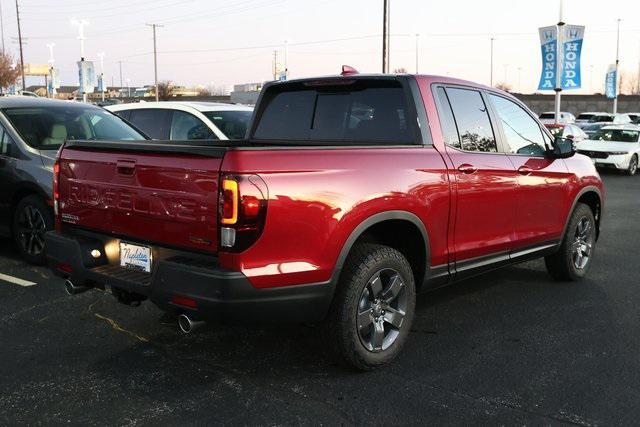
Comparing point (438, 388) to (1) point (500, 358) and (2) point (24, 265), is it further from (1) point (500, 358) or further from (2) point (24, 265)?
(2) point (24, 265)

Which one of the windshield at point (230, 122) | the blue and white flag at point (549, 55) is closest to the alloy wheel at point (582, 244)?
the windshield at point (230, 122)

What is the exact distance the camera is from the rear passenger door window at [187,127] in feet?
29.4

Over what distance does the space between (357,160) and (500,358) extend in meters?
1.66

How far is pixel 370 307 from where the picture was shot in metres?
3.86

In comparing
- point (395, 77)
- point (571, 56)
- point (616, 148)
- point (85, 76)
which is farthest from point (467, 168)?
point (85, 76)

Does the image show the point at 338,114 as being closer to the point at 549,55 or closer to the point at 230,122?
the point at 230,122

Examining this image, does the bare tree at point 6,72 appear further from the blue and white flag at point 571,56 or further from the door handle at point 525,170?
the door handle at point 525,170

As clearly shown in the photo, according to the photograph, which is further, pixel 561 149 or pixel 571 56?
Answer: pixel 571 56

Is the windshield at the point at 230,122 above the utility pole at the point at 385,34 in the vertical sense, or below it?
below

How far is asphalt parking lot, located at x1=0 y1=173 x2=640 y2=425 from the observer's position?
3338 millimetres

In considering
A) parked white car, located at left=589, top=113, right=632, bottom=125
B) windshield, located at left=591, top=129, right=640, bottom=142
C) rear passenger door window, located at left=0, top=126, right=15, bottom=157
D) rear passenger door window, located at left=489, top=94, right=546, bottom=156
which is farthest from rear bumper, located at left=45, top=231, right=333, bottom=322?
parked white car, located at left=589, top=113, right=632, bottom=125

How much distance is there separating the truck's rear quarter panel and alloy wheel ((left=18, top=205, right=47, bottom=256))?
13.4 ft

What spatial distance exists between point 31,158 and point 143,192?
3.69 m

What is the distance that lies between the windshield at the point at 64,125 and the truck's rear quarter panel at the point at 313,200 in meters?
4.33
